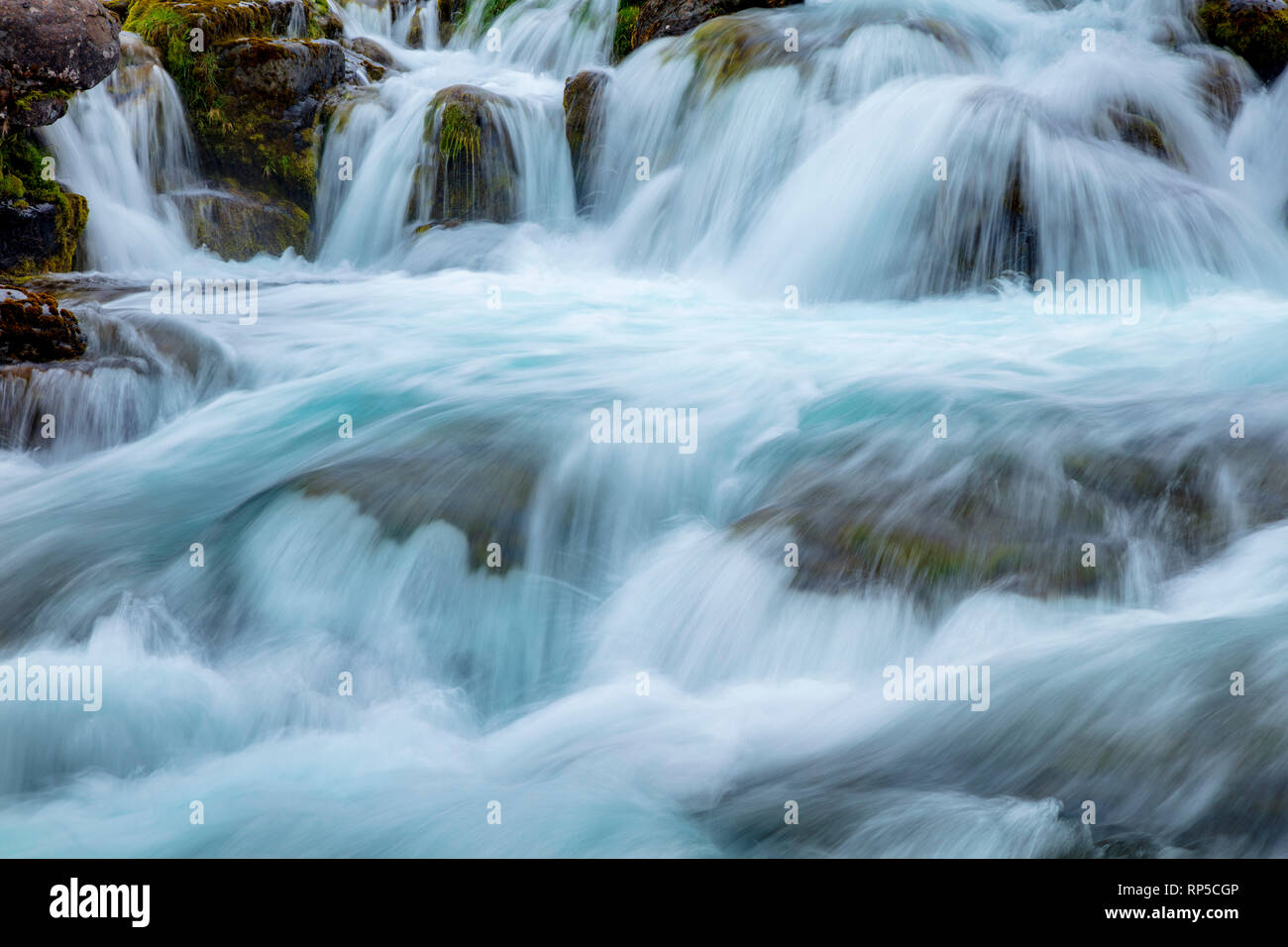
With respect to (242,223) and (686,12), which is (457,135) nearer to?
(242,223)

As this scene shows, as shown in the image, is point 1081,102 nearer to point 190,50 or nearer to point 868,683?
point 868,683

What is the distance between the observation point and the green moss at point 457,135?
1113 centimetres

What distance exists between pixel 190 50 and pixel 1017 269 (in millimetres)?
8281

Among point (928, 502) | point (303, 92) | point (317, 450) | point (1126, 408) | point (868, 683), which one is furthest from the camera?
point (303, 92)

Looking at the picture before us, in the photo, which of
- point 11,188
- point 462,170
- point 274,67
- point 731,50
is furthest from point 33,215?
point 731,50

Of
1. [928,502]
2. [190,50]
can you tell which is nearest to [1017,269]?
[928,502]

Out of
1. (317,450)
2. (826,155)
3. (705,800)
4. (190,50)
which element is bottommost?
(705,800)

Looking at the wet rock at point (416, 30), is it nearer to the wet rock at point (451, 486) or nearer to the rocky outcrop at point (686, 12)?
the rocky outcrop at point (686, 12)

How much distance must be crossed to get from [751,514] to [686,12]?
26.6 ft

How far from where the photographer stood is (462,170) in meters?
11.1

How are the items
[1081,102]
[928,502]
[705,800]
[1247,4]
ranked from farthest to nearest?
[1247,4] < [1081,102] < [928,502] < [705,800]

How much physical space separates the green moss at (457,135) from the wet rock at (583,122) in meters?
0.96

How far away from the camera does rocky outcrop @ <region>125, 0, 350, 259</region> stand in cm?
→ 1125

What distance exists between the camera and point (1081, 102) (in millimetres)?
9164
